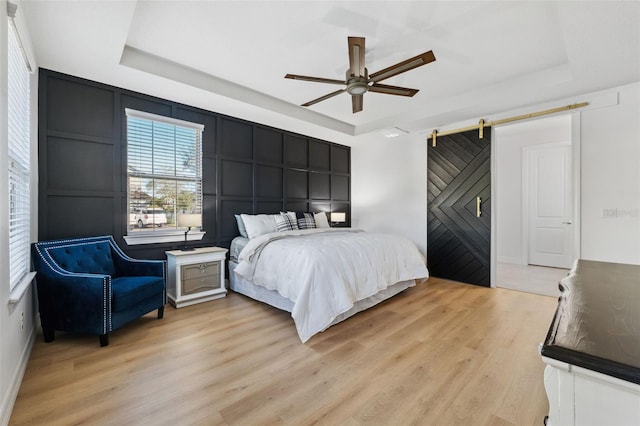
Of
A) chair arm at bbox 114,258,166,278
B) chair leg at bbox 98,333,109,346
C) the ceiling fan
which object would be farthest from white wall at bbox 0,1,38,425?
the ceiling fan

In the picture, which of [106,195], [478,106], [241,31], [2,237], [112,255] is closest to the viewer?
[2,237]

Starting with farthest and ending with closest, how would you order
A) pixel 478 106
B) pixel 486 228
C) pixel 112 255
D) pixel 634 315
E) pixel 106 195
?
pixel 486 228, pixel 478 106, pixel 106 195, pixel 112 255, pixel 634 315

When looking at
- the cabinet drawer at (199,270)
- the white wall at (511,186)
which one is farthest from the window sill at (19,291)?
the white wall at (511,186)

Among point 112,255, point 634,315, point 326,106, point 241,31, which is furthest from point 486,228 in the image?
point 112,255

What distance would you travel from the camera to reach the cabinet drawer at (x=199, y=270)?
3.34 metres

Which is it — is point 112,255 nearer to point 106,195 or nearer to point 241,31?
point 106,195

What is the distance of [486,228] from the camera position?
4359mm

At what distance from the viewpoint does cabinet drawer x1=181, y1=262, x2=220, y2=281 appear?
334 cm

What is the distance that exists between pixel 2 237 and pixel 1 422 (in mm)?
951

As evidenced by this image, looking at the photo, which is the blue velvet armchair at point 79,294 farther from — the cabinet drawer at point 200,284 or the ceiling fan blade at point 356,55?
the ceiling fan blade at point 356,55

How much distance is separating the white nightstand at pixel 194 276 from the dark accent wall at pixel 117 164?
20.3 inches

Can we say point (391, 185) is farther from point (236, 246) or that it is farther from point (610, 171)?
point (236, 246)

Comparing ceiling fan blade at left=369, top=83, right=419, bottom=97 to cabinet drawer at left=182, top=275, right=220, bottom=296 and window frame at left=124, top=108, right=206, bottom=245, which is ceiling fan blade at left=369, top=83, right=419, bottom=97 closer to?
window frame at left=124, top=108, right=206, bottom=245

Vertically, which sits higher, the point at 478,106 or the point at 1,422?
the point at 478,106
